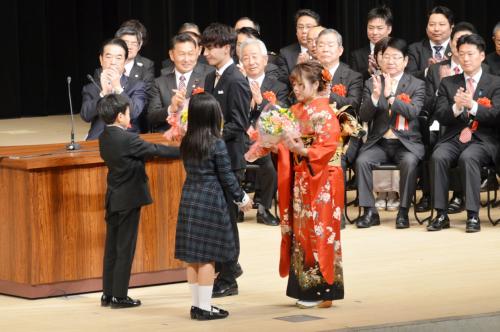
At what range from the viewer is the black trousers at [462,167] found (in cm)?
772

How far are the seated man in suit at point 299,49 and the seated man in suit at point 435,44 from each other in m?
0.84

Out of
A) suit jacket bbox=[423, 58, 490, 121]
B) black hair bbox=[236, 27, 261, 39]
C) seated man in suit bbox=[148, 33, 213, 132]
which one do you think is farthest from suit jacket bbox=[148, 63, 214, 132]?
suit jacket bbox=[423, 58, 490, 121]

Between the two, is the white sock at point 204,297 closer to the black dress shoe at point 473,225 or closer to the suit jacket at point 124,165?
the suit jacket at point 124,165

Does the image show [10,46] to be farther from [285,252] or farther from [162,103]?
[285,252]

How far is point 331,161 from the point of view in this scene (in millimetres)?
5637

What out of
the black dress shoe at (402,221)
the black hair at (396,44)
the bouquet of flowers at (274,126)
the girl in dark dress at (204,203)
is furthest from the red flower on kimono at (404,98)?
the girl in dark dress at (204,203)

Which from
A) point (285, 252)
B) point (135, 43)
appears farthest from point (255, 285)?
point (135, 43)

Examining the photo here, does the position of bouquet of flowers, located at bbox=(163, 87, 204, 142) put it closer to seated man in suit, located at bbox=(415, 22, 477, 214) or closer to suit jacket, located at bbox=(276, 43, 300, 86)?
seated man in suit, located at bbox=(415, 22, 477, 214)

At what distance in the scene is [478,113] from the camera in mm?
7793

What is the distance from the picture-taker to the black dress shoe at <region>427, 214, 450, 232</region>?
7.71 m

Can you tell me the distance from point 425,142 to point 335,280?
2814 mm

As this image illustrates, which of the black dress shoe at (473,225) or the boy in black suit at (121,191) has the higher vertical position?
the boy in black suit at (121,191)

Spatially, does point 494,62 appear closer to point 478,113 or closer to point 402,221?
point 478,113

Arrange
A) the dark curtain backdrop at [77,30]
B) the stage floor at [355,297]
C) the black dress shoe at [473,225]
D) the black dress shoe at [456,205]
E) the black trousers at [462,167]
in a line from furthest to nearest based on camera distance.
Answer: the dark curtain backdrop at [77,30], the black dress shoe at [456,205], the black trousers at [462,167], the black dress shoe at [473,225], the stage floor at [355,297]
